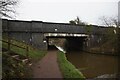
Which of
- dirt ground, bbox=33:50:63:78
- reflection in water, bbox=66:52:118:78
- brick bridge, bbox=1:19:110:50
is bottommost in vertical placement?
reflection in water, bbox=66:52:118:78

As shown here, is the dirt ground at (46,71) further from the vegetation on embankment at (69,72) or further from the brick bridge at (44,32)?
the brick bridge at (44,32)

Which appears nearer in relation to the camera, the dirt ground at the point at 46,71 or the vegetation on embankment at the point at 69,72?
the dirt ground at the point at 46,71

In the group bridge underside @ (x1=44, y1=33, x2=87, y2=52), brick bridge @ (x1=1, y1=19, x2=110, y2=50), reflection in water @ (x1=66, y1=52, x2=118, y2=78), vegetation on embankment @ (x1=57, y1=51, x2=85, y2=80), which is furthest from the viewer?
bridge underside @ (x1=44, y1=33, x2=87, y2=52)

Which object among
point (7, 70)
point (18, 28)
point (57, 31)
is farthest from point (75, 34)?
point (7, 70)

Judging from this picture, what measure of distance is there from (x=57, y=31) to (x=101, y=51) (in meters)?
8.40

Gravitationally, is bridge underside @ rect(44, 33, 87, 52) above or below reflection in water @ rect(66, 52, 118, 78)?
above

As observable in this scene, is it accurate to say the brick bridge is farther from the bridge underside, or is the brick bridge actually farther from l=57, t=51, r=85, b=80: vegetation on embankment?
l=57, t=51, r=85, b=80: vegetation on embankment

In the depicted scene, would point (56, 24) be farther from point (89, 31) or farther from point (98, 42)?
point (98, 42)

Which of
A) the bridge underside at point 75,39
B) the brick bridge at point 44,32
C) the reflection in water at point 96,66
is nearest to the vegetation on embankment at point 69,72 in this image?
the reflection in water at point 96,66

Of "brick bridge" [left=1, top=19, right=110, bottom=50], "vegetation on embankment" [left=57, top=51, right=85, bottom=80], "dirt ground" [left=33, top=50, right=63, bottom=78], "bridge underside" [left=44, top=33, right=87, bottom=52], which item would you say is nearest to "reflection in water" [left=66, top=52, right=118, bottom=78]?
"vegetation on embankment" [left=57, top=51, right=85, bottom=80]


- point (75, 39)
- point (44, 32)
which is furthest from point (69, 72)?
point (75, 39)

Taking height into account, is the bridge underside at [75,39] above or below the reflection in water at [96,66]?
above

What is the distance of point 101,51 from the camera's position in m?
32.7

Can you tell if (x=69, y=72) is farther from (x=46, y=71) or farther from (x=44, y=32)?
(x=44, y=32)
